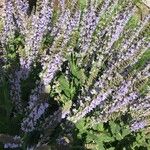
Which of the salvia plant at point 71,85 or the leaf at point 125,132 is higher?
the salvia plant at point 71,85

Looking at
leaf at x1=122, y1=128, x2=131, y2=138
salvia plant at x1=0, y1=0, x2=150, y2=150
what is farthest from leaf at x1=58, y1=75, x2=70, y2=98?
leaf at x1=122, y1=128, x2=131, y2=138

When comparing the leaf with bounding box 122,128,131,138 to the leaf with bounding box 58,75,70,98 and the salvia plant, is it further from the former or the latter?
the leaf with bounding box 58,75,70,98

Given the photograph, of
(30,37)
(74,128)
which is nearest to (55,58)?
(30,37)

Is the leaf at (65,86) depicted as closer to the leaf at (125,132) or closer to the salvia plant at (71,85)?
the salvia plant at (71,85)

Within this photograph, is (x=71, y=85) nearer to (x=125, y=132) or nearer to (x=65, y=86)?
(x=65, y=86)

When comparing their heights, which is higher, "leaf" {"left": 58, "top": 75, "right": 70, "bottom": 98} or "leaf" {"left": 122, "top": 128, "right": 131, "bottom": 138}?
"leaf" {"left": 58, "top": 75, "right": 70, "bottom": 98}

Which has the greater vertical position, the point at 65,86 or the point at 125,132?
the point at 65,86

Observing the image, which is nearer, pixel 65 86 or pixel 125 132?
pixel 125 132

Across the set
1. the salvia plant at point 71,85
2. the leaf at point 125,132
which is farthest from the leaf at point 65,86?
the leaf at point 125,132

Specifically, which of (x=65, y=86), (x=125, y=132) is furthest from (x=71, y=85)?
(x=125, y=132)
